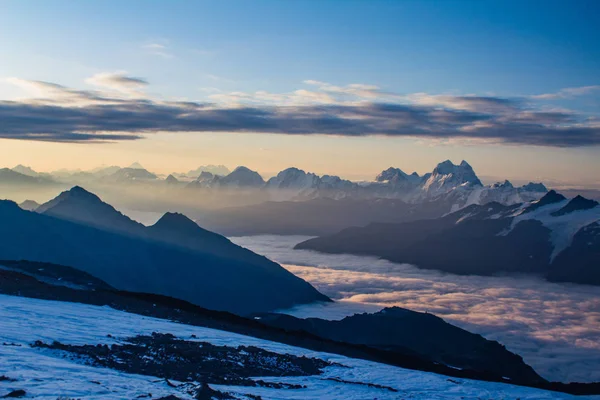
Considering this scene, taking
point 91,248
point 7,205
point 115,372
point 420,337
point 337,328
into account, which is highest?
point 7,205

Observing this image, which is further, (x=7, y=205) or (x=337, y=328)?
(x=7, y=205)

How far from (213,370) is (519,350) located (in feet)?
617

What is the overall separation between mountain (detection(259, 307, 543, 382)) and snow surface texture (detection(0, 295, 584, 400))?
88.1 m

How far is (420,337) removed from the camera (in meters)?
150

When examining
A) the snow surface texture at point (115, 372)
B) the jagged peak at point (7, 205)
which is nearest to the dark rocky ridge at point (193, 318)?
the snow surface texture at point (115, 372)

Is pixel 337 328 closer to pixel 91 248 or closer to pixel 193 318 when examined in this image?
pixel 91 248

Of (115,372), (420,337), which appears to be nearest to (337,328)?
(420,337)

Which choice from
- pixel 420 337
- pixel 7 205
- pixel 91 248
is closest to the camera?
pixel 420 337

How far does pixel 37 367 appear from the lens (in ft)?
84.9

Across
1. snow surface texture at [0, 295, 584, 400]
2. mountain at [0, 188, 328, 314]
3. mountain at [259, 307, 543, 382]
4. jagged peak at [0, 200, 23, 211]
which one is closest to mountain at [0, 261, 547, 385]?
mountain at [259, 307, 543, 382]

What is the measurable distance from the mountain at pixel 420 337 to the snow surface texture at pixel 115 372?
289 feet

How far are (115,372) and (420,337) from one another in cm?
13271

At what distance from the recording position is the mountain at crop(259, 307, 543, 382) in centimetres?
13350

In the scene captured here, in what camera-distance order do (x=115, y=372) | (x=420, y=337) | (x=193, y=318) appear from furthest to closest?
(x=420, y=337)
(x=193, y=318)
(x=115, y=372)
